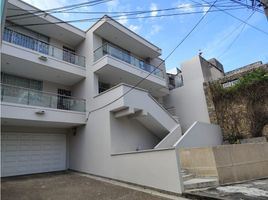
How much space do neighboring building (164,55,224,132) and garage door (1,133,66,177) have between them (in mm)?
9634

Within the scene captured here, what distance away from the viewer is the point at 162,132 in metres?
12.9

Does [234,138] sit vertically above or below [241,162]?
above

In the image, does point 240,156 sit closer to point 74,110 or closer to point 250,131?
point 250,131

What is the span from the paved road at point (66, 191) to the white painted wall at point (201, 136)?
421 cm

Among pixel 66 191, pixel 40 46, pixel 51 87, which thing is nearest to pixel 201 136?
pixel 66 191

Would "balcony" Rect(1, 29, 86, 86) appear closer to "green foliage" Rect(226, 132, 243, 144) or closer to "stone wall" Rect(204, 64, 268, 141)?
"stone wall" Rect(204, 64, 268, 141)

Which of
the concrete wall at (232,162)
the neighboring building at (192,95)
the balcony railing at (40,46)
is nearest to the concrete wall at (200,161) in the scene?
the concrete wall at (232,162)

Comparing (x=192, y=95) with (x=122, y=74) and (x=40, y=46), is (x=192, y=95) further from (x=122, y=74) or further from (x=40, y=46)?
(x=40, y=46)

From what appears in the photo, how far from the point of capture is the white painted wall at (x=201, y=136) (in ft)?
36.5

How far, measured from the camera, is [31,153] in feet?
38.1

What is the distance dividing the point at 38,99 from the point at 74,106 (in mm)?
2211

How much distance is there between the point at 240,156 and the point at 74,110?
9.15 metres

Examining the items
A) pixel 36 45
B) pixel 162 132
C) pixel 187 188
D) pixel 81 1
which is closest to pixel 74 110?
pixel 36 45

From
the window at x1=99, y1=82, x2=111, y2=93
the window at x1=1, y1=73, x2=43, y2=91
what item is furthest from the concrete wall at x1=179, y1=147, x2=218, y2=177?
the window at x1=1, y1=73, x2=43, y2=91
